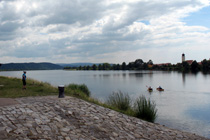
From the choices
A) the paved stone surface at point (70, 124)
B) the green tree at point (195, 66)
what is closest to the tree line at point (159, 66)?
the green tree at point (195, 66)

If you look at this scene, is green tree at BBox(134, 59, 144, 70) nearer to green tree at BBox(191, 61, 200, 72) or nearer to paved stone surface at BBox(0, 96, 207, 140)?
green tree at BBox(191, 61, 200, 72)

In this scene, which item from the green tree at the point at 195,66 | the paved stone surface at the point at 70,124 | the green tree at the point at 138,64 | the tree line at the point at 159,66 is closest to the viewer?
the paved stone surface at the point at 70,124

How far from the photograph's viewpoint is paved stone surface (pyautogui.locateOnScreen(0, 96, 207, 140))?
6.06m

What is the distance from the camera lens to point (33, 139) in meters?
5.62

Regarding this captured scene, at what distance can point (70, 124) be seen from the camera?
7.16 meters

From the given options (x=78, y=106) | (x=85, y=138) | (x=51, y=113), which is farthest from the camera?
(x=78, y=106)

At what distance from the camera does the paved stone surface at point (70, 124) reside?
6.06 m

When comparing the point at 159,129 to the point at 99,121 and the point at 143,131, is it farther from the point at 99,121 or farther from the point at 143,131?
the point at 99,121

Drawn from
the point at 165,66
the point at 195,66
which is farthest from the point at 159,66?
the point at 195,66

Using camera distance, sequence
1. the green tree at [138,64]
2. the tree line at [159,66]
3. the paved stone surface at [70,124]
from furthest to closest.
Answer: the green tree at [138,64], the tree line at [159,66], the paved stone surface at [70,124]

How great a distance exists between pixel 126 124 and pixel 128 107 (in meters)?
3.07

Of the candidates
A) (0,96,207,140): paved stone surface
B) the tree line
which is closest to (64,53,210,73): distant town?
the tree line

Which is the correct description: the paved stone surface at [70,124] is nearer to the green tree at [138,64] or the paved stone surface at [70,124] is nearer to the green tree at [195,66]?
the green tree at [195,66]

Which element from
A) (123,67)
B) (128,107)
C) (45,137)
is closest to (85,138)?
(45,137)
